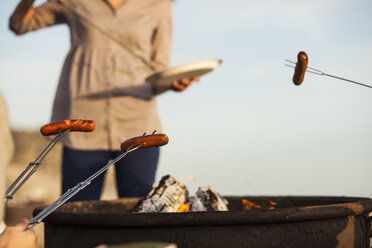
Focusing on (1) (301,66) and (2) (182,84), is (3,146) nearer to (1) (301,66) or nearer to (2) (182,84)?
(1) (301,66)

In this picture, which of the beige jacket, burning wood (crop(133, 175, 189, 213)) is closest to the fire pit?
burning wood (crop(133, 175, 189, 213))

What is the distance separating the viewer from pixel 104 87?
2.68 metres

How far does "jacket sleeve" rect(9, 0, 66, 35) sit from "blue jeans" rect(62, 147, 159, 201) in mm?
760

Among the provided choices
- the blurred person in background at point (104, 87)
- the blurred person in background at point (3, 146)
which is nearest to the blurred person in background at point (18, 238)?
the blurred person in background at point (3, 146)

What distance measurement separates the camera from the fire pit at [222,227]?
1637 mm

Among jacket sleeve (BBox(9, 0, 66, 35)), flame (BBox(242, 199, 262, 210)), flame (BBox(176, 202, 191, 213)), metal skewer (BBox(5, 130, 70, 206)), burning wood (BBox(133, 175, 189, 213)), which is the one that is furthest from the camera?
jacket sleeve (BBox(9, 0, 66, 35))

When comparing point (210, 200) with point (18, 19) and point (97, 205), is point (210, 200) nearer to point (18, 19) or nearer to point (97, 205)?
point (97, 205)

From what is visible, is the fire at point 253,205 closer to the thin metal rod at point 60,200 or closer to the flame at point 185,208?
the flame at point 185,208

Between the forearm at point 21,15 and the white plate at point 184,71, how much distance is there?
807mm

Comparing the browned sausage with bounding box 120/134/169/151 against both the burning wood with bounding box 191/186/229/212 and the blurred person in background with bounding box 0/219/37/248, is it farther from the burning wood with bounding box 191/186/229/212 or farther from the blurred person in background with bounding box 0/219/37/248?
the burning wood with bounding box 191/186/229/212

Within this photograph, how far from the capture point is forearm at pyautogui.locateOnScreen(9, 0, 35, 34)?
2609 mm

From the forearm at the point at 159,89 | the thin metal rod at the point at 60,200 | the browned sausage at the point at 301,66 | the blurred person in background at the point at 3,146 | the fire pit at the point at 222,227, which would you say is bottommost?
the fire pit at the point at 222,227

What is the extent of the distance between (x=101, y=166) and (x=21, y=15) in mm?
980

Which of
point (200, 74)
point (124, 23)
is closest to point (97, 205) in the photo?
point (200, 74)
